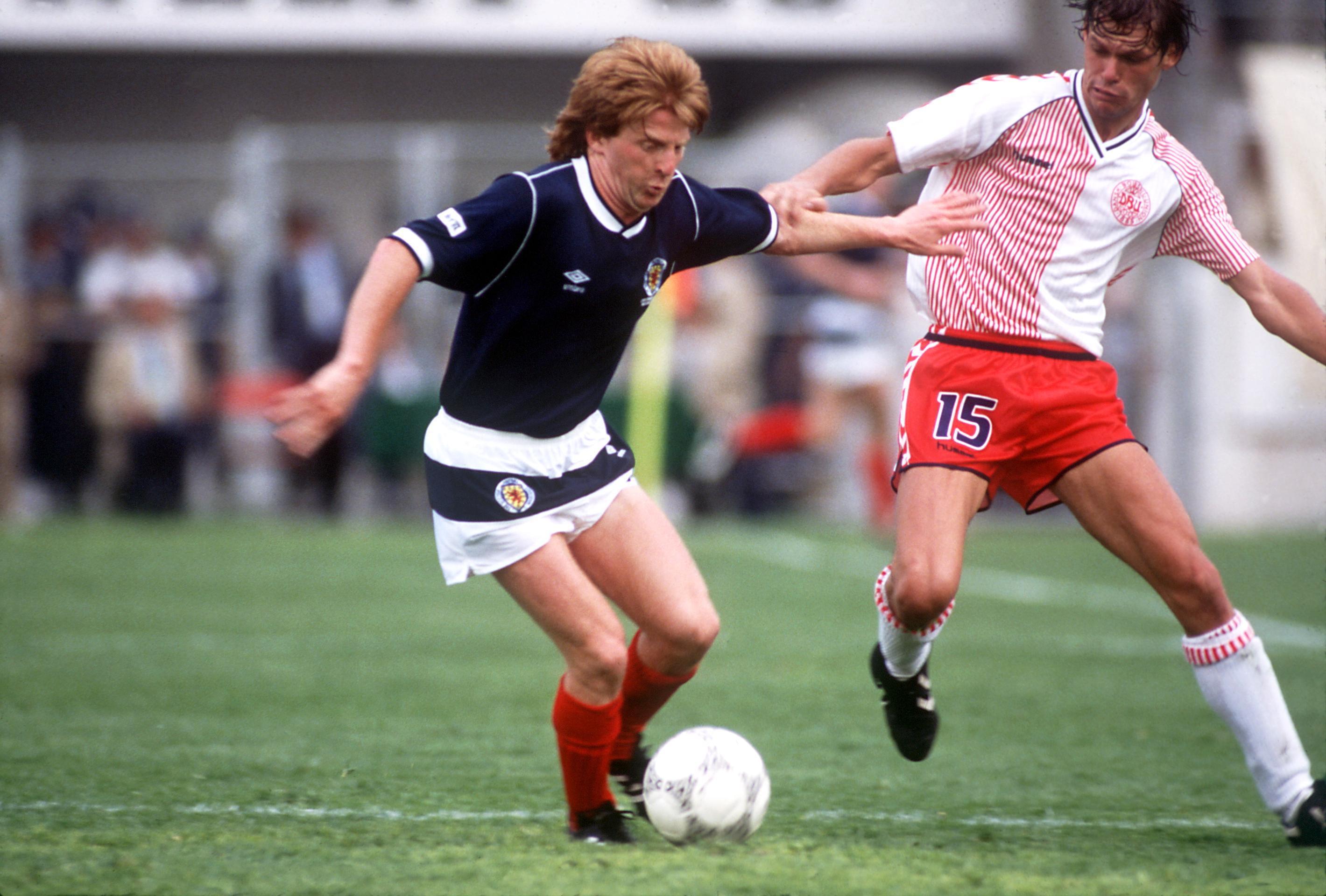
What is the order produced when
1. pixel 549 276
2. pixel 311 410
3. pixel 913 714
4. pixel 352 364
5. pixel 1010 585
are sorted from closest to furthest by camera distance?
pixel 311 410
pixel 352 364
pixel 549 276
pixel 913 714
pixel 1010 585

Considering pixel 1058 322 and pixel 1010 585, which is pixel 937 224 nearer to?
pixel 1058 322

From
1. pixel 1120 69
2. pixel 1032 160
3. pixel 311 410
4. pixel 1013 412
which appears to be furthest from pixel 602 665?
pixel 1120 69

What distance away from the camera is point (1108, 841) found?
4230mm

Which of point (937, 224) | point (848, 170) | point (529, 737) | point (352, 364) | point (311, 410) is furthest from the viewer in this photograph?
point (529, 737)

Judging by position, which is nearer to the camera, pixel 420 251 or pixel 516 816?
pixel 420 251

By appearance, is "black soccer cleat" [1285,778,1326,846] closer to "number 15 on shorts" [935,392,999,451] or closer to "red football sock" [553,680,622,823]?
"number 15 on shorts" [935,392,999,451]

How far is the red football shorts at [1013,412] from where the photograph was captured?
4434mm

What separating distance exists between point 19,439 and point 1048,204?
11.4 metres

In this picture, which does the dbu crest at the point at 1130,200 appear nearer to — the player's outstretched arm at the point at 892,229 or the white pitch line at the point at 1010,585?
the player's outstretched arm at the point at 892,229

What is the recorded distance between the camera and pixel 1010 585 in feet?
34.5

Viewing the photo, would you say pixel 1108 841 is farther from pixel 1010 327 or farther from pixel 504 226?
pixel 504 226

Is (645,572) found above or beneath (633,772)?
above

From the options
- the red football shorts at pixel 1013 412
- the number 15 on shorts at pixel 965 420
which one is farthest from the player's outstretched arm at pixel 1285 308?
the number 15 on shorts at pixel 965 420

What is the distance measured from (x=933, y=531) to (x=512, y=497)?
120 centimetres
